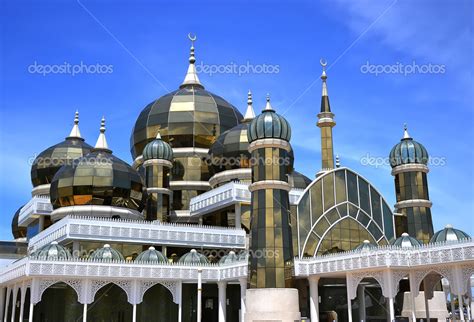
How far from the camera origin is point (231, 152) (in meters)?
49.1

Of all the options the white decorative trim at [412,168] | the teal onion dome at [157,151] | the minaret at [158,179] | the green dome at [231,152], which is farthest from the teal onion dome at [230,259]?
the white decorative trim at [412,168]

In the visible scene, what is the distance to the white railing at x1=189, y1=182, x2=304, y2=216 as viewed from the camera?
146ft

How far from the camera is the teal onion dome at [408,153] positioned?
42.7m

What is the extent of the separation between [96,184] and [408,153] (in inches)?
921

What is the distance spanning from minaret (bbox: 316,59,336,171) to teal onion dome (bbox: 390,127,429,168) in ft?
16.9

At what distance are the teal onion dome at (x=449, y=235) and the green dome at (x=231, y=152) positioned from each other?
19.8 m

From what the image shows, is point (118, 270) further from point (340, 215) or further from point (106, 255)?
point (340, 215)

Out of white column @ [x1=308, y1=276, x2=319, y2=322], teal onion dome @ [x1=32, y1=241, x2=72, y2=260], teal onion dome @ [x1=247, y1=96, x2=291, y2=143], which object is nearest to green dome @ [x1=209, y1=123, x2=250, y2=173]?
teal onion dome @ [x1=247, y1=96, x2=291, y2=143]

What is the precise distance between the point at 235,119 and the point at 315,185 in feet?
63.9

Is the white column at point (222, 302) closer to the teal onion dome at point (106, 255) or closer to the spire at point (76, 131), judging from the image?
the teal onion dome at point (106, 255)

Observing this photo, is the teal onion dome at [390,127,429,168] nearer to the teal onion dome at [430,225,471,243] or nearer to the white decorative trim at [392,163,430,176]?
the white decorative trim at [392,163,430,176]

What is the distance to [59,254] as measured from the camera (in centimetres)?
3512

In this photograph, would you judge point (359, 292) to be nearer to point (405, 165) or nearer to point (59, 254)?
point (405, 165)

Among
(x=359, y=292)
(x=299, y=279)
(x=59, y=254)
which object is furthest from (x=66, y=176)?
(x=359, y=292)
